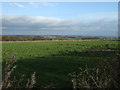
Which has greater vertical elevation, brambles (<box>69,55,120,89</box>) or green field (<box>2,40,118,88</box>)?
brambles (<box>69,55,120,89</box>)

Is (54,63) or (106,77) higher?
(106,77)

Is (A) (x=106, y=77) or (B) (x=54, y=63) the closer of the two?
(A) (x=106, y=77)

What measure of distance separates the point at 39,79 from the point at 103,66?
860 centimetres

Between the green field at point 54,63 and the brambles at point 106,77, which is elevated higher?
the brambles at point 106,77

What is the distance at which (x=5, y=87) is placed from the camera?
423 cm

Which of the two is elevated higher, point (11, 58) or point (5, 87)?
point (11, 58)

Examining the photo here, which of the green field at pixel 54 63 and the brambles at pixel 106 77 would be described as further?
the green field at pixel 54 63

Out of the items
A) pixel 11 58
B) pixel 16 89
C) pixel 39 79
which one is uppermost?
pixel 11 58

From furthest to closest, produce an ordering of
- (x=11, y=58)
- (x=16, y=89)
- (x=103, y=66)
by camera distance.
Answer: (x=103, y=66) → (x=16, y=89) → (x=11, y=58)

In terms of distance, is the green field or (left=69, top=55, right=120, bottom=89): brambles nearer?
(left=69, top=55, right=120, bottom=89): brambles

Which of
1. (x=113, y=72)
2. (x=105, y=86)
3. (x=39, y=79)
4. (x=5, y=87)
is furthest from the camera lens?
(x=39, y=79)

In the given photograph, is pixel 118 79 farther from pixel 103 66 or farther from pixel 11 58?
pixel 11 58

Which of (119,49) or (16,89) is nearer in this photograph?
(16,89)

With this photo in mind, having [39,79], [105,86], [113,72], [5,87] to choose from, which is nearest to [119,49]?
[113,72]
